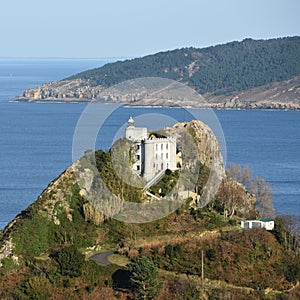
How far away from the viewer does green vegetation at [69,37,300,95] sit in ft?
545

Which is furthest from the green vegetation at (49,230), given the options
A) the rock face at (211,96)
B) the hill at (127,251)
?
the rock face at (211,96)

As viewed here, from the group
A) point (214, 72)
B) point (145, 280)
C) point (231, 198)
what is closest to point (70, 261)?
point (145, 280)

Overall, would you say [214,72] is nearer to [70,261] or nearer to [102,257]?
[102,257]

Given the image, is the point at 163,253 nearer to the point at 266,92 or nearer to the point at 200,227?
the point at 200,227

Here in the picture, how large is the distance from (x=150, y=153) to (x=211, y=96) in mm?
121526

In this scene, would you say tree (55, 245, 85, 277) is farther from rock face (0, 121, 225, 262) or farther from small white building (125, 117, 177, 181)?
small white building (125, 117, 177, 181)

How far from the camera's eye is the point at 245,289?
27156mm

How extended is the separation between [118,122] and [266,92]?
62829 millimetres

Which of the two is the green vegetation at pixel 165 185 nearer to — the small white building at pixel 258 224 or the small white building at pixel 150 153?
the small white building at pixel 150 153

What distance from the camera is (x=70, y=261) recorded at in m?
27.6

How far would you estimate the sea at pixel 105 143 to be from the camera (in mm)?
51331

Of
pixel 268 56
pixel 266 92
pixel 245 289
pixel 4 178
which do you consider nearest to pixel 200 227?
pixel 245 289

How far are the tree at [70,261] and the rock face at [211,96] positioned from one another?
96772 millimetres

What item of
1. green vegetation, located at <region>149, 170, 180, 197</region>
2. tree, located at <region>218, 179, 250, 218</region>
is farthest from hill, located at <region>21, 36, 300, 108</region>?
green vegetation, located at <region>149, 170, 180, 197</region>
